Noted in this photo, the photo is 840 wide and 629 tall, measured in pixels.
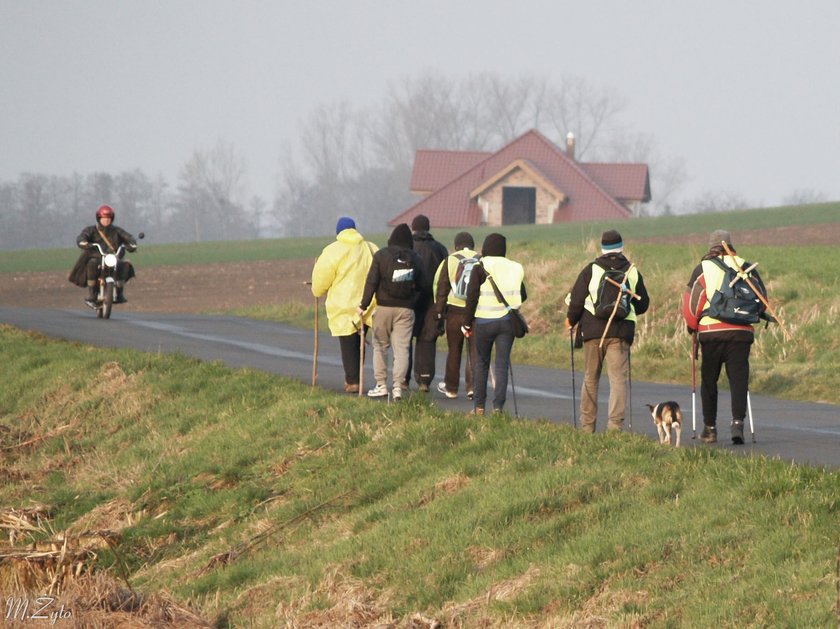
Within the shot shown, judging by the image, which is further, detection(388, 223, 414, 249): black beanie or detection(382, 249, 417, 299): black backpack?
detection(388, 223, 414, 249): black beanie

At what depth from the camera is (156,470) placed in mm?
15570

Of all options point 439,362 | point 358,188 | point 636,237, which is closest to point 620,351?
point 439,362

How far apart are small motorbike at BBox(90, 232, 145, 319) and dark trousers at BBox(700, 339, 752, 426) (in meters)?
13.1

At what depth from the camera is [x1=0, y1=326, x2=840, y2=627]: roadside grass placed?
9.11m

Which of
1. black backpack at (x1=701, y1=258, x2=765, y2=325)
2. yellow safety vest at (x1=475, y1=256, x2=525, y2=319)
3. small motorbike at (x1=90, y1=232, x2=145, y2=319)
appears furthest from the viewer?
small motorbike at (x1=90, y1=232, x2=145, y2=319)

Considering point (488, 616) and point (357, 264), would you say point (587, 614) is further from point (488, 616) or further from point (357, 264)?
point (357, 264)

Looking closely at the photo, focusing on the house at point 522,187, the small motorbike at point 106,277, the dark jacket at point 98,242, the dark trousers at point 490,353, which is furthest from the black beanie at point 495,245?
the house at point 522,187

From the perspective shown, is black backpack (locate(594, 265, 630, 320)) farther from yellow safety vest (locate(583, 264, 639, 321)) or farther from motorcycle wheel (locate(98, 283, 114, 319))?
motorcycle wheel (locate(98, 283, 114, 319))

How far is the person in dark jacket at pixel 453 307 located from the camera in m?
16.5

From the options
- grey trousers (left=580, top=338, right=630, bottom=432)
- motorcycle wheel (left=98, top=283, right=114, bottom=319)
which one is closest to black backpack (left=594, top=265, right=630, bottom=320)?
grey trousers (left=580, top=338, right=630, bottom=432)

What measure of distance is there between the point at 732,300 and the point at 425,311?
167 inches

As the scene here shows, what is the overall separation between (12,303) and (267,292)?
7390mm

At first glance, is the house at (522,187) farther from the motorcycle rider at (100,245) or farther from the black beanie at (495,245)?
the black beanie at (495,245)

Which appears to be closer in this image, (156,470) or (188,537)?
(188,537)
